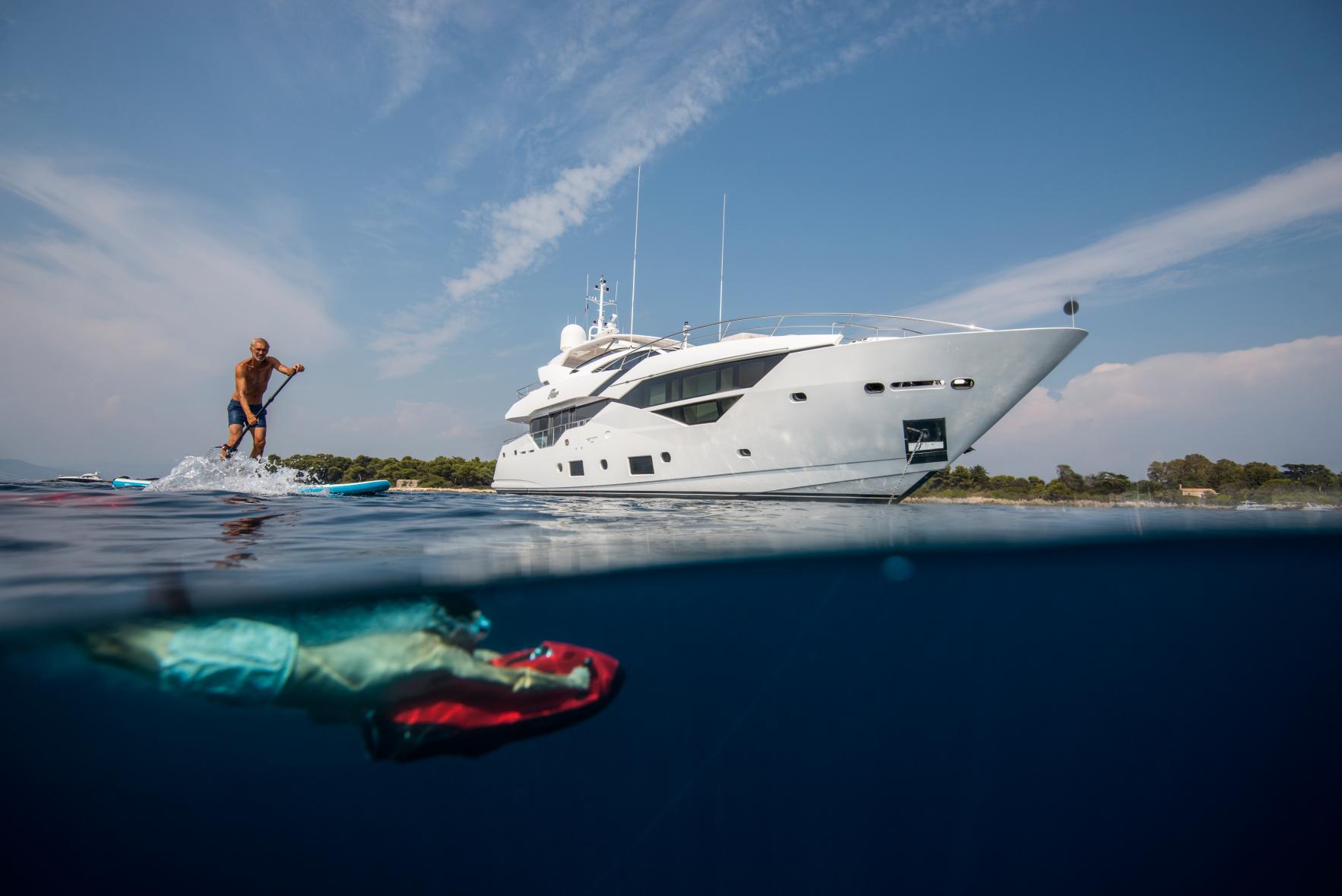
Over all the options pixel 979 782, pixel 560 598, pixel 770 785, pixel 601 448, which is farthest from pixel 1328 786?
pixel 601 448

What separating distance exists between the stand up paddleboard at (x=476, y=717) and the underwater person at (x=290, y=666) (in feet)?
0.16

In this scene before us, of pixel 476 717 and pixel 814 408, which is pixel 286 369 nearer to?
pixel 476 717

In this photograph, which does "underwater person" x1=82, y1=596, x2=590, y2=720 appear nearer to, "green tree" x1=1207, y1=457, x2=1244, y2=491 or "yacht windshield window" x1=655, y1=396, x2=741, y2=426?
"yacht windshield window" x1=655, y1=396, x2=741, y2=426

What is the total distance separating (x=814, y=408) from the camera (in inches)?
555

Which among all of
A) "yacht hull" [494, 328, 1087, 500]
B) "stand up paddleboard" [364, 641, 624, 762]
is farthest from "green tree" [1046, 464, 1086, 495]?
"stand up paddleboard" [364, 641, 624, 762]

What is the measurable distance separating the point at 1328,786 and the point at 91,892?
10054 mm

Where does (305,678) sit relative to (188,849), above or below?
above

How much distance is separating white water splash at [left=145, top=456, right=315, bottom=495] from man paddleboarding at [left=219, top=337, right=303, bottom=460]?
395 mm

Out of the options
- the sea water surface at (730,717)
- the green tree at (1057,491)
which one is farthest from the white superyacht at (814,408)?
the green tree at (1057,491)

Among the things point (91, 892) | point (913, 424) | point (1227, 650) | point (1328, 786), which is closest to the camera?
point (91, 892)

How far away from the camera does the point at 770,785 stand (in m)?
4.49

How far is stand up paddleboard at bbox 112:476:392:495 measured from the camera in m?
9.96

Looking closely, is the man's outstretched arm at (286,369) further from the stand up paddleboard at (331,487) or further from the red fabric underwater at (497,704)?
the red fabric underwater at (497,704)

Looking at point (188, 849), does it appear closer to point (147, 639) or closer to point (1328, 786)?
point (147, 639)
